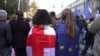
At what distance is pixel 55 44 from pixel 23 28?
2333mm

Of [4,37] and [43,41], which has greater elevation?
[43,41]

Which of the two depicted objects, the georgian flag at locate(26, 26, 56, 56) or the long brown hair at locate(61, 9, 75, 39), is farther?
the long brown hair at locate(61, 9, 75, 39)

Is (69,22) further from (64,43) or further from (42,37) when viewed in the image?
(42,37)

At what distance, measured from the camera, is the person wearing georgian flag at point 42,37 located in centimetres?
703

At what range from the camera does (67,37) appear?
7.20m

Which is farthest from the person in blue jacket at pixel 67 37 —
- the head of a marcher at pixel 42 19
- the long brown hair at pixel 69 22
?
the head of a marcher at pixel 42 19

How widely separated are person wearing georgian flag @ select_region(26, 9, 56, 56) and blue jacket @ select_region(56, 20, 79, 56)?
0.58 feet

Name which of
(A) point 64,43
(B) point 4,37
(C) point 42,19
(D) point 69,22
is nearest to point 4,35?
(B) point 4,37

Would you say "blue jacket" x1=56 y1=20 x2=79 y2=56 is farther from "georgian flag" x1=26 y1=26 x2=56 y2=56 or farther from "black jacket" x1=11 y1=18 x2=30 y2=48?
"black jacket" x1=11 y1=18 x2=30 y2=48

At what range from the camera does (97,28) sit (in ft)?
21.9

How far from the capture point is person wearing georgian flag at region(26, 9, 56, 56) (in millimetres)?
7027

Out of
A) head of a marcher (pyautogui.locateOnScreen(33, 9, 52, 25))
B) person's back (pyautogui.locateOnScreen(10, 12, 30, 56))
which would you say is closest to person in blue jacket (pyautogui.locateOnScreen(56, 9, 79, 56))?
head of a marcher (pyautogui.locateOnScreen(33, 9, 52, 25))

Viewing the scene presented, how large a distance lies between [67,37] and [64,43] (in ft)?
0.46

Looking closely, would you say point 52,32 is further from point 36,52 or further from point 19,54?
point 19,54
